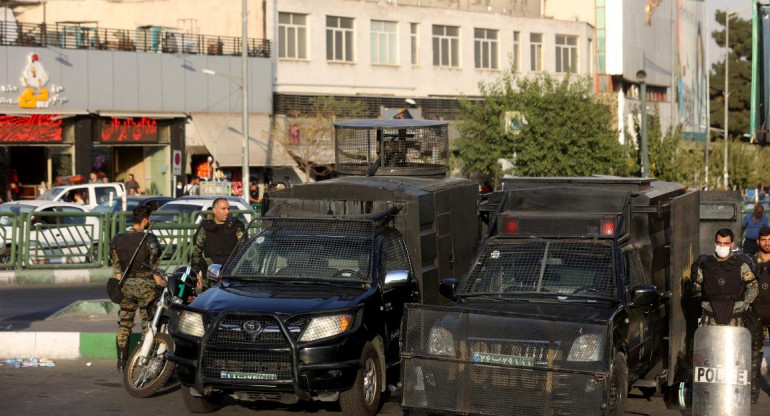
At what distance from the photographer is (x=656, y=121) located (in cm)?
5034

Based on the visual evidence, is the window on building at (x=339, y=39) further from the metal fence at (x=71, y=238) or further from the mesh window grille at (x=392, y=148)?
the mesh window grille at (x=392, y=148)

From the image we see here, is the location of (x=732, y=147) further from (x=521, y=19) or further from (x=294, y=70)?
(x=294, y=70)

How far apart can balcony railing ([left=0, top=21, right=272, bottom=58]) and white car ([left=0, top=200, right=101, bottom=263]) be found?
889 inches

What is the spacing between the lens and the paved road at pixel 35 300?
18156mm

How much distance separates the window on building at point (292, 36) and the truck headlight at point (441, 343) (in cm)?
4651

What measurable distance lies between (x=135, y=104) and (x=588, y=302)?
40.7 metres

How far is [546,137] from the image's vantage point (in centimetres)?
4625

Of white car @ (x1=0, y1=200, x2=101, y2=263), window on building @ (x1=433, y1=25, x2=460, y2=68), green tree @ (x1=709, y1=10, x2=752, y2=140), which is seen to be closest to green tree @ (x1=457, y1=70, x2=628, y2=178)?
window on building @ (x1=433, y1=25, x2=460, y2=68)

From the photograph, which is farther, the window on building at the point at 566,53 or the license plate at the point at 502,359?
the window on building at the point at 566,53

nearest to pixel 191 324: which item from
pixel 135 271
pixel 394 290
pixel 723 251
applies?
pixel 394 290

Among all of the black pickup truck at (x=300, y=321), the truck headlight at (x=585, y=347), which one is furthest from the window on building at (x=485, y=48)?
the truck headlight at (x=585, y=347)

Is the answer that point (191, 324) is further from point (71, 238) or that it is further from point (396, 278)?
point (71, 238)

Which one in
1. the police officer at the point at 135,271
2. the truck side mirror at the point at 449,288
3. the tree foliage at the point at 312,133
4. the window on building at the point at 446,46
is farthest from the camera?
→ the window on building at the point at 446,46

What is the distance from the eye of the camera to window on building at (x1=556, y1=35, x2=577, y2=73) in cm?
6844
